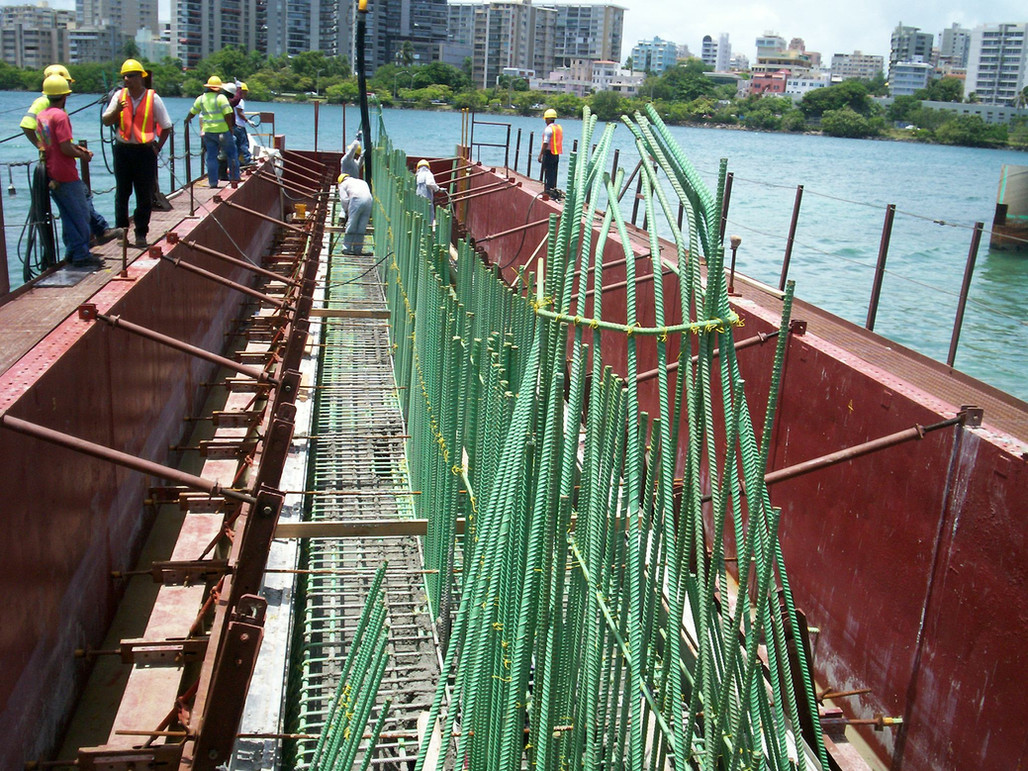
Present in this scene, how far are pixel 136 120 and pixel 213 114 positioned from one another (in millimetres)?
7257

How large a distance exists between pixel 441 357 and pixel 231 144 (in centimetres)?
1237

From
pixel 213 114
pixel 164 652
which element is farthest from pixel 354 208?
pixel 164 652

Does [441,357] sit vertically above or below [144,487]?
above

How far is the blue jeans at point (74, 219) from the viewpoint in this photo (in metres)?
9.94

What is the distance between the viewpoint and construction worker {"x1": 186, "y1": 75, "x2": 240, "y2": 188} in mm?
17688

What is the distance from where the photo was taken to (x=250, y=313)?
16047 mm

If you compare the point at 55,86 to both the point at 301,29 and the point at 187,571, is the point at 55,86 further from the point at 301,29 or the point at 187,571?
the point at 301,29

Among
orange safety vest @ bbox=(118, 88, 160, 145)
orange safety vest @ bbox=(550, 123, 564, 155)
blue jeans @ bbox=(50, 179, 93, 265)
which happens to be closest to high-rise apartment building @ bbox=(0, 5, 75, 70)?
orange safety vest @ bbox=(550, 123, 564, 155)

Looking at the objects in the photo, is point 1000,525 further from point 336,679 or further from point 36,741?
point 36,741

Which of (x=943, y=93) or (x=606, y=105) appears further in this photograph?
(x=943, y=93)

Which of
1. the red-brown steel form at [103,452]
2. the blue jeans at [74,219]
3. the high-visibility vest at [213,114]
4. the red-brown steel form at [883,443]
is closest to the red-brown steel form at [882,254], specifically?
the red-brown steel form at [883,443]

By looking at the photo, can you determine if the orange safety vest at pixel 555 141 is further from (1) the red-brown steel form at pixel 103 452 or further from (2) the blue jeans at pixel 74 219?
(1) the red-brown steel form at pixel 103 452

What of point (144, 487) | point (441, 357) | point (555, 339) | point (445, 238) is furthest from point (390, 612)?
point (445, 238)

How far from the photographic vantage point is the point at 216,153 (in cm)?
1794
